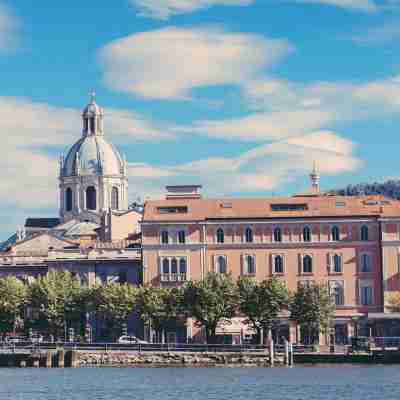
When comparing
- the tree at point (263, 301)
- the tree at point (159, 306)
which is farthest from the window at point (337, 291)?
the tree at point (159, 306)

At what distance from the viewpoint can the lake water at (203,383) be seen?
8725cm

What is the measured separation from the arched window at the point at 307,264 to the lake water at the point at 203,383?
99.4 feet

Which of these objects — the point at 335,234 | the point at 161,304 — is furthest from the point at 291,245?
the point at 161,304

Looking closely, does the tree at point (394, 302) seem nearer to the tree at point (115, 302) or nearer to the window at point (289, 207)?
the window at point (289, 207)

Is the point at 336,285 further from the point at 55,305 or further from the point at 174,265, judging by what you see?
the point at 55,305

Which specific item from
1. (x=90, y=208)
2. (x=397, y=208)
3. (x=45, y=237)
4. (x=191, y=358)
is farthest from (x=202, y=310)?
(x=90, y=208)

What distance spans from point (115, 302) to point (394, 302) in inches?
1020

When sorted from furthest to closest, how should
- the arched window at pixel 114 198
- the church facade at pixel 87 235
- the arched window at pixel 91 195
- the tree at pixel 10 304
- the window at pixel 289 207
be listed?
Answer: the arched window at pixel 114 198 < the arched window at pixel 91 195 < the church facade at pixel 87 235 < the window at pixel 289 207 < the tree at pixel 10 304

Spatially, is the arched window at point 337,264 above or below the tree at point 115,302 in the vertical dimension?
above

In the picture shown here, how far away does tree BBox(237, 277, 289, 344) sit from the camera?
130 meters

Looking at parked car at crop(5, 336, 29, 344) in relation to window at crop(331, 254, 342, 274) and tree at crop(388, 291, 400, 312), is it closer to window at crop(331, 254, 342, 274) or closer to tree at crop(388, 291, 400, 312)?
window at crop(331, 254, 342, 274)

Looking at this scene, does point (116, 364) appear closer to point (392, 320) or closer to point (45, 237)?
point (392, 320)

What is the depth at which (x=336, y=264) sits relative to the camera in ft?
466

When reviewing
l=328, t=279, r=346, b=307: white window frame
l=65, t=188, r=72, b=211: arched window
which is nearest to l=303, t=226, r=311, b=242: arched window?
l=328, t=279, r=346, b=307: white window frame
